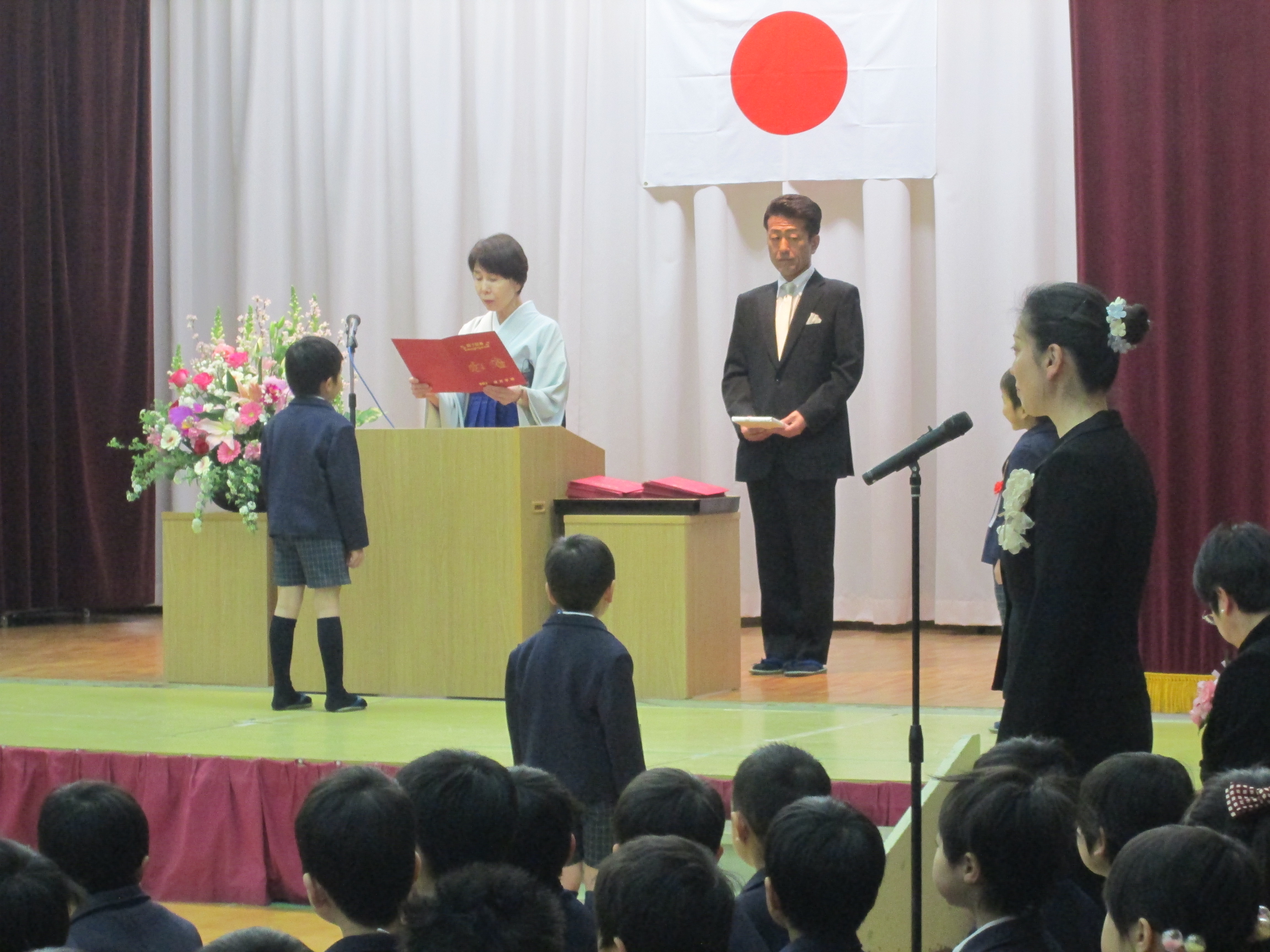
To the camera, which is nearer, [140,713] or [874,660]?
[140,713]

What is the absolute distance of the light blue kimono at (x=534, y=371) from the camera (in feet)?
17.1

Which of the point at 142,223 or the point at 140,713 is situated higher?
the point at 142,223

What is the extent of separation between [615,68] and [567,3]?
39 centimetres

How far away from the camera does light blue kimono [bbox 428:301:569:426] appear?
521 centimetres

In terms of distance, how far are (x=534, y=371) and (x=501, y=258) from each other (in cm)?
38

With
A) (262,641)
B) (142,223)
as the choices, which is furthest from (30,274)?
(262,641)

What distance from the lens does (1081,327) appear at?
2.28m

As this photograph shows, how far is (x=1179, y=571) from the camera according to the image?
587 centimetres

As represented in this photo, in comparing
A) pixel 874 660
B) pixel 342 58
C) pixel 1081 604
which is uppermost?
pixel 342 58

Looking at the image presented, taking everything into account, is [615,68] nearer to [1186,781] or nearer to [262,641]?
[262,641]

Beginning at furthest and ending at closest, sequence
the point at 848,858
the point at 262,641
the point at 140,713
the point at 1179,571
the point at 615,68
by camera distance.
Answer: the point at 615,68 < the point at 1179,571 < the point at 262,641 < the point at 140,713 < the point at 848,858

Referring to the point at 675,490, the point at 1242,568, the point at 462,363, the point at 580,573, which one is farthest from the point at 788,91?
the point at 1242,568

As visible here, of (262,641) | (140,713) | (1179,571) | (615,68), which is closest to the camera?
(140,713)

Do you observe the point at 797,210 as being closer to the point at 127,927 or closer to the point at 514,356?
the point at 514,356
